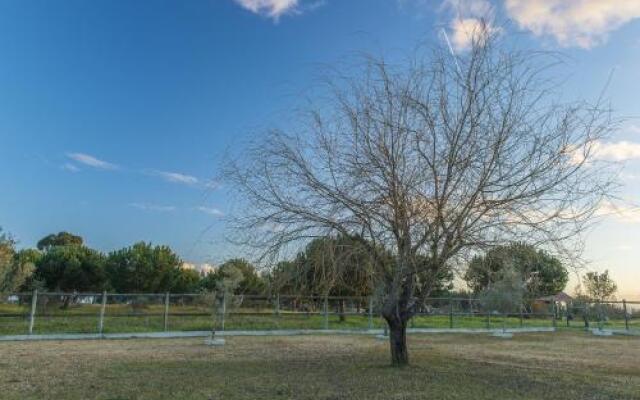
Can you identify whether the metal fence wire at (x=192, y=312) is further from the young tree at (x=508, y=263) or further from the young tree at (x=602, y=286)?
the young tree at (x=602, y=286)

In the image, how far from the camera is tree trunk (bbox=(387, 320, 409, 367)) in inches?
356

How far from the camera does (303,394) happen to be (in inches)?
258

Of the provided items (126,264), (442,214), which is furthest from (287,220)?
(126,264)

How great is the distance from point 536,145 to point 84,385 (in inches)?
281

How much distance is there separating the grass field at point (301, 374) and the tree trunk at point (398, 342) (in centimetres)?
24

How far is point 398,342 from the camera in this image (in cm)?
916

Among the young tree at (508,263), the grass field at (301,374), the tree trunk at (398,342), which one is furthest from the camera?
the tree trunk at (398,342)

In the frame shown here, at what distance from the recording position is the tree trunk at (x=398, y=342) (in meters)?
9.05

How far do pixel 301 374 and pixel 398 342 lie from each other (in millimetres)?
1900

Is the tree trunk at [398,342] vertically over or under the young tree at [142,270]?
under

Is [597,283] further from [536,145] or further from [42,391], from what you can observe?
[42,391]

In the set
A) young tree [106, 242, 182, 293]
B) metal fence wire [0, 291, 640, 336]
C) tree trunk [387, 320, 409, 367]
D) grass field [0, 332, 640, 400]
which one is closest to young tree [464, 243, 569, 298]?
tree trunk [387, 320, 409, 367]

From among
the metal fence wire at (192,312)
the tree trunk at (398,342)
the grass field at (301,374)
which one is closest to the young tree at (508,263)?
the tree trunk at (398,342)

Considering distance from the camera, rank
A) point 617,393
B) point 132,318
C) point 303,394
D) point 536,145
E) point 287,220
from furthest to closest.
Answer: point 132,318, point 287,220, point 536,145, point 617,393, point 303,394
